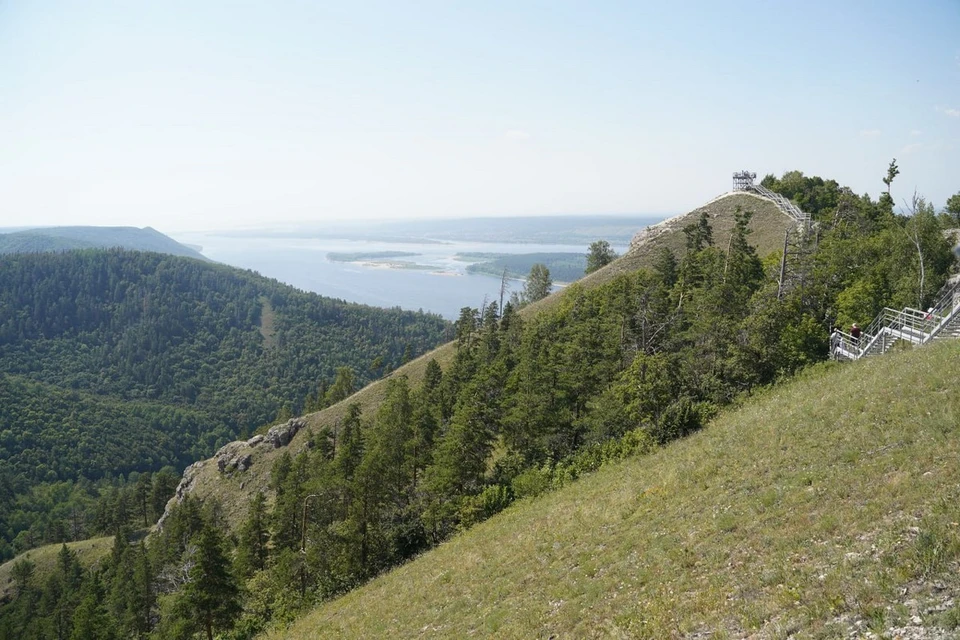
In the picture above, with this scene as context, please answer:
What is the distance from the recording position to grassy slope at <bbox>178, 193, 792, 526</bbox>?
7375 centimetres

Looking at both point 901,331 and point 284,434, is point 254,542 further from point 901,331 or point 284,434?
point 901,331

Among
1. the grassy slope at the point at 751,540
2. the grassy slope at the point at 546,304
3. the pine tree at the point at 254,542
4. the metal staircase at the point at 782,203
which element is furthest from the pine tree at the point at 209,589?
the metal staircase at the point at 782,203

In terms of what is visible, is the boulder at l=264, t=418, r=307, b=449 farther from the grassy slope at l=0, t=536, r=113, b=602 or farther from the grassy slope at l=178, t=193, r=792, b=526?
the grassy slope at l=0, t=536, r=113, b=602

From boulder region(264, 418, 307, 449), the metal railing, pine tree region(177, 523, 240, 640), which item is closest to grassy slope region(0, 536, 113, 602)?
boulder region(264, 418, 307, 449)

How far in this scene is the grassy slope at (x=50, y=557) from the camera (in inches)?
3538

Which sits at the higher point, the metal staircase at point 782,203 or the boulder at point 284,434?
the metal staircase at point 782,203

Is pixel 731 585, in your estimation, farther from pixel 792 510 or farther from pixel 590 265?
pixel 590 265

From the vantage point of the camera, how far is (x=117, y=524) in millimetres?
104812

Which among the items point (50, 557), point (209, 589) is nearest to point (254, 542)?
point (209, 589)

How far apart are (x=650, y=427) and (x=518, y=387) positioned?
40.6 ft

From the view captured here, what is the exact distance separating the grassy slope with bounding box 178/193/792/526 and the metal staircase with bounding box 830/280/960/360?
39.6 m

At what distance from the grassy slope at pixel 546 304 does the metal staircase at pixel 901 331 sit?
3961cm

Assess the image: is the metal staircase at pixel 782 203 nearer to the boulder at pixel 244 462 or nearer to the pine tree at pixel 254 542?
the pine tree at pixel 254 542

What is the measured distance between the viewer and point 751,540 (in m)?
12.7
